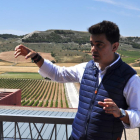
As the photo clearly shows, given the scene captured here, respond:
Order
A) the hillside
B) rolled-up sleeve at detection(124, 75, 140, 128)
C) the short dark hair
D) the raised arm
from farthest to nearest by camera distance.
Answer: the hillside → the raised arm → the short dark hair → rolled-up sleeve at detection(124, 75, 140, 128)

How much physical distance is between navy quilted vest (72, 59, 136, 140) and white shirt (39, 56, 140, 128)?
2.1 inches

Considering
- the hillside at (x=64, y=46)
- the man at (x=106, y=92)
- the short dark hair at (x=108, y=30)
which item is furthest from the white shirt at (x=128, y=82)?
the hillside at (x=64, y=46)

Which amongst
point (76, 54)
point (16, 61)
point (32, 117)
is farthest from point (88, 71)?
point (76, 54)

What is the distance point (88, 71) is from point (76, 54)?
129m

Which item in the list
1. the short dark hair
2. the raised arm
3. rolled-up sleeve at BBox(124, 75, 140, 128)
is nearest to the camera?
rolled-up sleeve at BBox(124, 75, 140, 128)

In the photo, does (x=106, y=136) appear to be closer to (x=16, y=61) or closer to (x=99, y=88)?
(x=99, y=88)

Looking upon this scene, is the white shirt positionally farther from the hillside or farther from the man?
the hillside

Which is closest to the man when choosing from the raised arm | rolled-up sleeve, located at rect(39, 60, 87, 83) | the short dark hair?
the short dark hair

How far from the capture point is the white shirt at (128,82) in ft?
6.92

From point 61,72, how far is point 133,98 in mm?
896

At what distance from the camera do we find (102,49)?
2.23 meters

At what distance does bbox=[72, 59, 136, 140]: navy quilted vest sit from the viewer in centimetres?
218

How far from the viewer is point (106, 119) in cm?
221

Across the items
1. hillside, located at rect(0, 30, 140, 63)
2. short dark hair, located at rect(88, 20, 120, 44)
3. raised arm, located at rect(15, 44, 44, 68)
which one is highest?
short dark hair, located at rect(88, 20, 120, 44)
